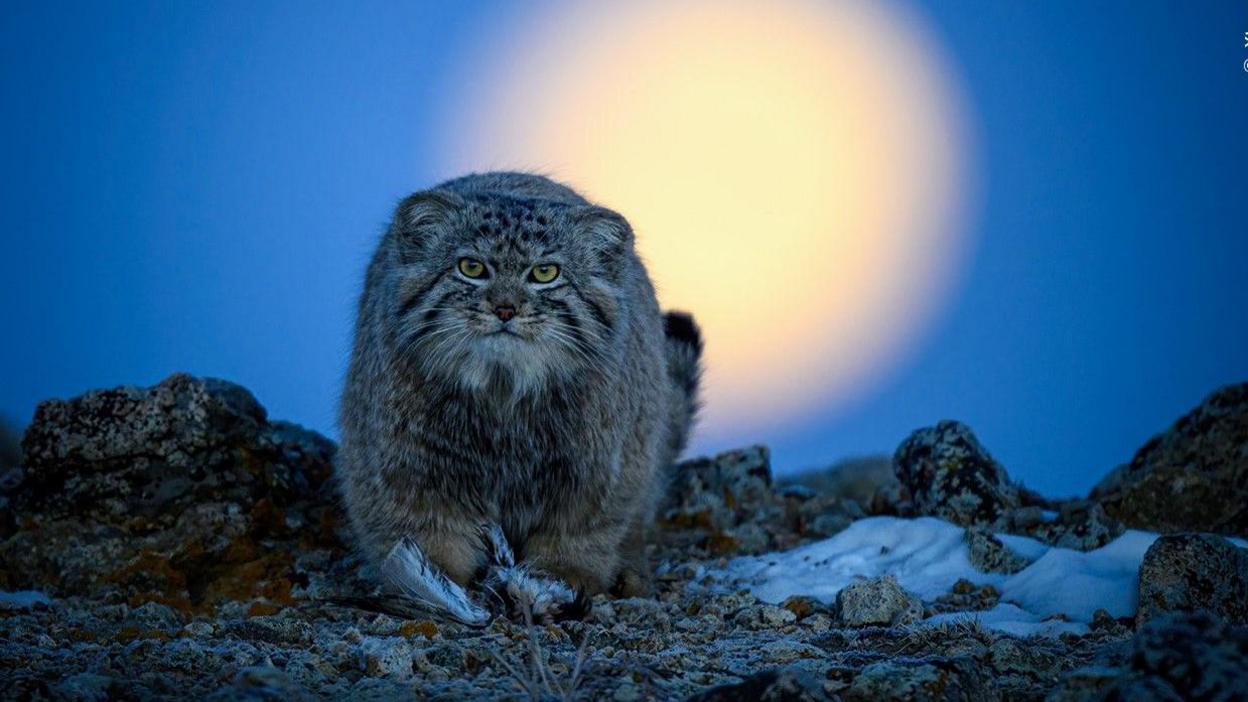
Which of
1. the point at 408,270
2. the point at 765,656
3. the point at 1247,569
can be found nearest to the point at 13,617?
the point at 408,270

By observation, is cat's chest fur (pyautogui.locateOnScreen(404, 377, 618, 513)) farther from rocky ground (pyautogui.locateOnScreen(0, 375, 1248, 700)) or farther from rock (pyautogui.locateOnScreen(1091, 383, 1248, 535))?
rock (pyautogui.locateOnScreen(1091, 383, 1248, 535))

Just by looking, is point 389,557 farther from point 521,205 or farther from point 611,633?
point 521,205

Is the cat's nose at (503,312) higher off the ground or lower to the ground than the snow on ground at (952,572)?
higher

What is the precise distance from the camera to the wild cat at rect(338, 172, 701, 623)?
5316mm

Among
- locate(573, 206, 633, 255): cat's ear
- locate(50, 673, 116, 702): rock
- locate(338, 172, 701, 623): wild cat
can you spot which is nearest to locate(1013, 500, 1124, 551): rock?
locate(338, 172, 701, 623): wild cat

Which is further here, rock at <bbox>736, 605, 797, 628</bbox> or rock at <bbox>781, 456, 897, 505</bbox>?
rock at <bbox>781, 456, 897, 505</bbox>

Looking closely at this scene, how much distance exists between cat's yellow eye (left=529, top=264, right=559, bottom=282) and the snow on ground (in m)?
2.26

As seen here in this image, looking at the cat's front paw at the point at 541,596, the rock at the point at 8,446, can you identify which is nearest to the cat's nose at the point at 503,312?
the cat's front paw at the point at 541,596

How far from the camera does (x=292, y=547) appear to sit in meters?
6.90

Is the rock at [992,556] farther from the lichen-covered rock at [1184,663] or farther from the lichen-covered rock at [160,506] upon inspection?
the lichen-covered rock at [160,506]

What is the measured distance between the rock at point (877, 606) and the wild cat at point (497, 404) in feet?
4.58

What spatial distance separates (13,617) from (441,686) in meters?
2.99

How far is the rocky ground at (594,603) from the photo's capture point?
350 centimetres

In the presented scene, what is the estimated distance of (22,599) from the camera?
6.02 metres
